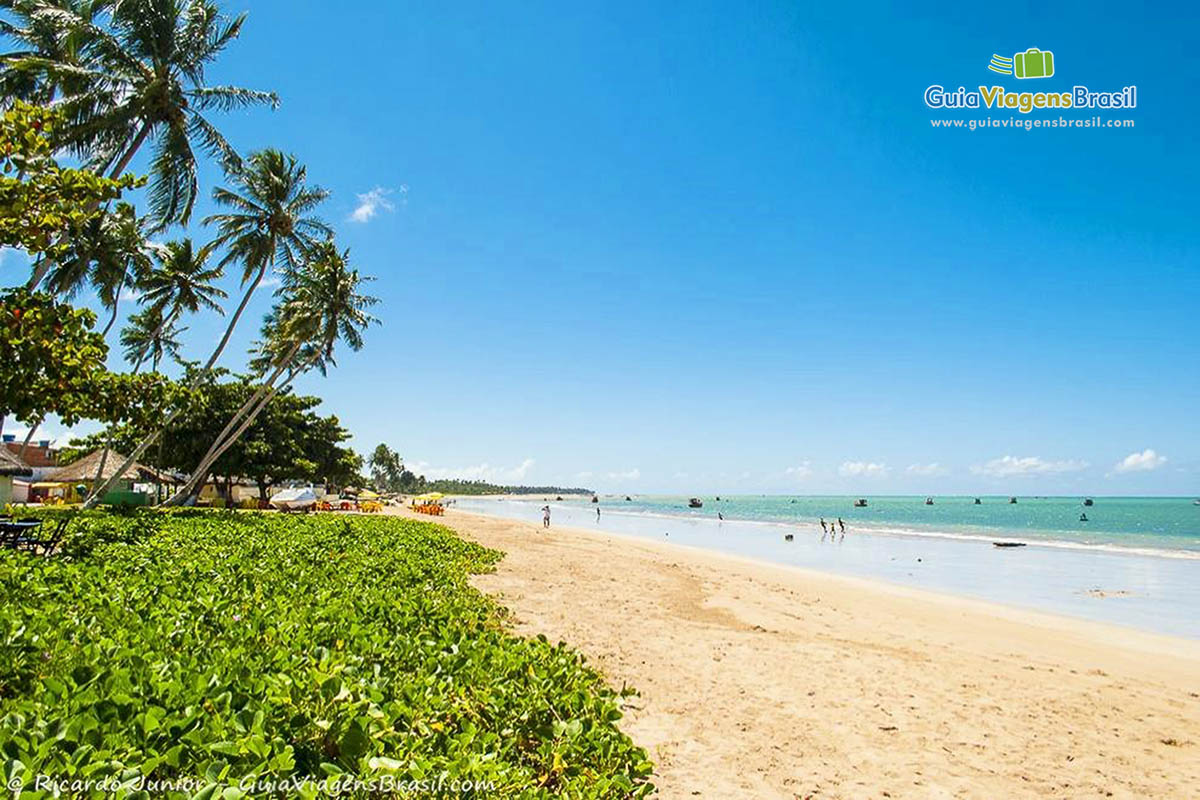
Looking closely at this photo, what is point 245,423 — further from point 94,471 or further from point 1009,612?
point 1009,612

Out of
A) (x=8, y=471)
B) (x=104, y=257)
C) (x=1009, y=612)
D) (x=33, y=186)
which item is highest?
(x=104, y=257)

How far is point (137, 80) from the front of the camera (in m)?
17.3

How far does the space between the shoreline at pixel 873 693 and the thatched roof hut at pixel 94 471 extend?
34.1m

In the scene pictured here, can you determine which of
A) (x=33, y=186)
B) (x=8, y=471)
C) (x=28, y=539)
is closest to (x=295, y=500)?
(x=8, y=471)

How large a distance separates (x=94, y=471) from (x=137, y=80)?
29105 millimetres

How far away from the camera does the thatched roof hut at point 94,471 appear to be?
120 feet

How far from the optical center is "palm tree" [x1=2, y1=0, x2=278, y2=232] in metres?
16.4

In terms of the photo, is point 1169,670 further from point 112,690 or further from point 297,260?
point 297,260

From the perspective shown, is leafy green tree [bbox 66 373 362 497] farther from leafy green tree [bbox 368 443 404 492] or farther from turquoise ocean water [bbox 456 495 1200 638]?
leafy green tree [bbox 368 443 404 492]

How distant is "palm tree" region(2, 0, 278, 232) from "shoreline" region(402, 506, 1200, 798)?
1561cm

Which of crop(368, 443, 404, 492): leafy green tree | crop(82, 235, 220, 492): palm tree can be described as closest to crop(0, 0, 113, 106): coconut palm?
crop(82, 235, 220, 492): palm tree

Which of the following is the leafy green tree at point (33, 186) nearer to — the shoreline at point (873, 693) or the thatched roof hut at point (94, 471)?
the shoreline at point (873, 693)

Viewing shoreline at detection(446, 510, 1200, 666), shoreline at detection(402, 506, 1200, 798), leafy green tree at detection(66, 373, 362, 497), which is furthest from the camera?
leafy green tree at detection(66, 373, 362, 497)

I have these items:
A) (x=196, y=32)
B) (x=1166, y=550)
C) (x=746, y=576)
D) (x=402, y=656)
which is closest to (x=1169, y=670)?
(x=746, y=576)
